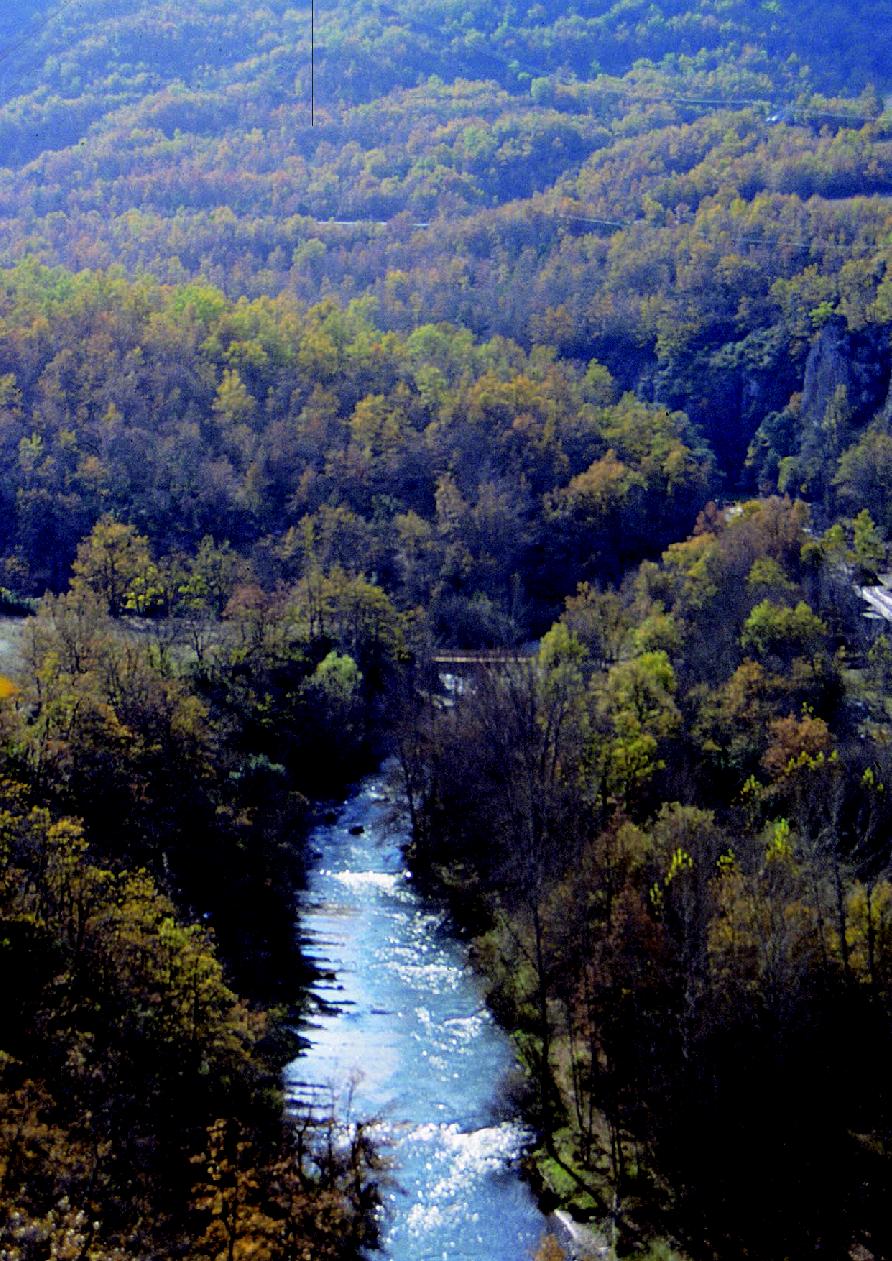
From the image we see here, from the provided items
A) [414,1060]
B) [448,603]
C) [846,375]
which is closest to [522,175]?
[846,375]

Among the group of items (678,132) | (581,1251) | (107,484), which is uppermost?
(678,132)

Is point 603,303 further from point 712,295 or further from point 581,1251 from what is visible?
point 581,1251

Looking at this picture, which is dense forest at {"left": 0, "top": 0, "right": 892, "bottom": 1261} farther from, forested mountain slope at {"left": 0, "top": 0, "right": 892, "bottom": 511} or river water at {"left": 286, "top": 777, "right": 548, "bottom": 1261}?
river water at {"left": 286, "top": 777, "right": 548, "bottom": 1261}

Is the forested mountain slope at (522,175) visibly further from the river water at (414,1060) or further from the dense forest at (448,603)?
the river water at (414,1060)

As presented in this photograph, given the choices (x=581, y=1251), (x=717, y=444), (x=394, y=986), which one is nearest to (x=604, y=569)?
(x=717, y=444)

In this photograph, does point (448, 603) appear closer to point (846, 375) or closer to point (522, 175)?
point (846, 375)

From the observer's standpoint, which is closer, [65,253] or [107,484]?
[107,484]
